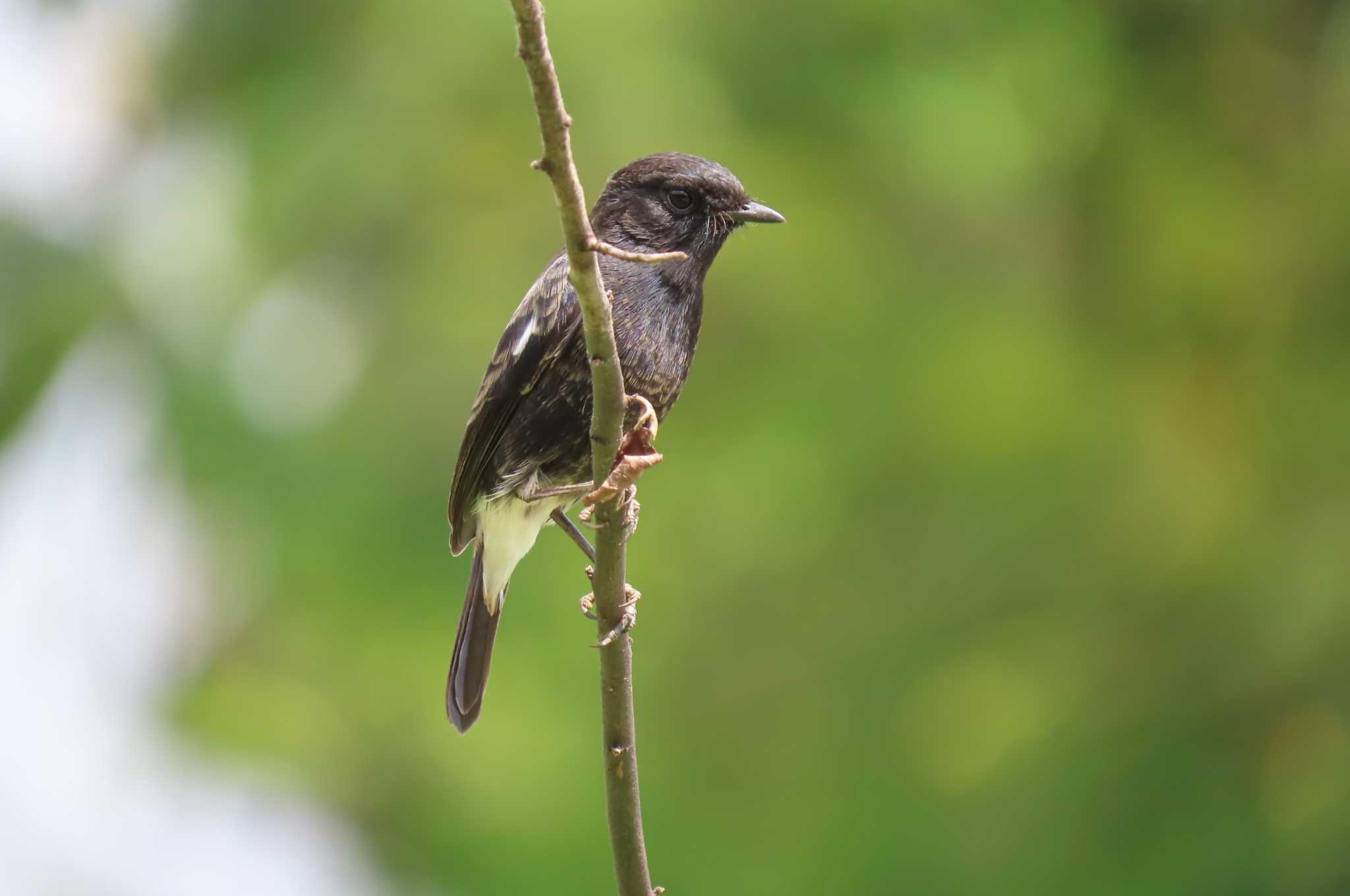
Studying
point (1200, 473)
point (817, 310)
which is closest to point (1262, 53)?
point (1200, 473)

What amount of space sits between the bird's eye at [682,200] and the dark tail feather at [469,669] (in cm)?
122

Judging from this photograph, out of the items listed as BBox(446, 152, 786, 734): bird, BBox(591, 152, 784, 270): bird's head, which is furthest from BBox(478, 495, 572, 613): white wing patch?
BBox(591, 152, 784, 270): bird's head

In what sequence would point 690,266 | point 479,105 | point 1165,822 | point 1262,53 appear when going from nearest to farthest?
point 690,266 → point 1165,822 → point 479,105 → point 1262,53

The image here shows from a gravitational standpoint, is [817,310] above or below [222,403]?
above

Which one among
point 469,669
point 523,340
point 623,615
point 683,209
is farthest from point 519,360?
point 469,669

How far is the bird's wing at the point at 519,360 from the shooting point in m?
3.95

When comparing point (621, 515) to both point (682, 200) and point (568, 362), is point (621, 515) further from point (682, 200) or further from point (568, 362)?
point (682, 200)

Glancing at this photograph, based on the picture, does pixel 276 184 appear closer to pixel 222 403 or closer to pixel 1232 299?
pixel 222 403

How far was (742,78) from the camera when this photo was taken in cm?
610

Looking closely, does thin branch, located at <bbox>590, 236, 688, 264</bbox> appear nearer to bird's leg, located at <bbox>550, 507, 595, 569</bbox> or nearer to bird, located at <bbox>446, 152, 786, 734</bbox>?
bird, located at <bbox>446, 152, 786, 734</bbox>

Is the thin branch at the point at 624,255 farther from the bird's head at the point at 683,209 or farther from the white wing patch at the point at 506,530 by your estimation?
the white wing patch at the point at 506,530

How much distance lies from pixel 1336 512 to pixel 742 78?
279 centimetres

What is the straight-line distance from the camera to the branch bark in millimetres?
2707

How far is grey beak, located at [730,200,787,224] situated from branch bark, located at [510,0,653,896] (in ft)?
4.23
